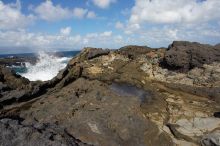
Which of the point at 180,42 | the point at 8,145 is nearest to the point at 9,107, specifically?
the point at 8,145

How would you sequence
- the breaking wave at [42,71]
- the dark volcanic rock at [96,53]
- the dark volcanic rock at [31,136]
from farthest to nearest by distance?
1. the breaking wave at [42,71]
2. the dark volcanic rock at [96,53]
3. the dark volcanic rock at [31,136]

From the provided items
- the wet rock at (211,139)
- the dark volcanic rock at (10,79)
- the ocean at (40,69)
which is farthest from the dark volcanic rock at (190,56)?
the ocean at (40,69)

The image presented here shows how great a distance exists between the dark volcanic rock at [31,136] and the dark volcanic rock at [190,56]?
293 inches

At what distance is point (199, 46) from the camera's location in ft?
52.9

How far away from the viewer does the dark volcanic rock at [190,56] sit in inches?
599

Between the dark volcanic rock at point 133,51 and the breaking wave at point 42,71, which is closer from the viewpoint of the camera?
the dark volcanic rock at point 133,51

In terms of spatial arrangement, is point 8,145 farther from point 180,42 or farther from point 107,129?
point 180,42

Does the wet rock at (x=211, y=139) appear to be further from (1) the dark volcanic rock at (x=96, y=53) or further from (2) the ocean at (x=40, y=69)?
(2) the ocean at (x=40, y=69)

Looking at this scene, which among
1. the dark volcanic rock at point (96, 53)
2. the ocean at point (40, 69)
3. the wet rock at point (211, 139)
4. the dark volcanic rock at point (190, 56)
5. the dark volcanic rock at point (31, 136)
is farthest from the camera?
the ocean at point (40, 69)

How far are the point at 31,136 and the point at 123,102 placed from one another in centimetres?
392

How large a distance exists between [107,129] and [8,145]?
120 inches

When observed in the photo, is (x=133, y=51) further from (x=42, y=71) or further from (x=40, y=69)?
(x=40, y=69)

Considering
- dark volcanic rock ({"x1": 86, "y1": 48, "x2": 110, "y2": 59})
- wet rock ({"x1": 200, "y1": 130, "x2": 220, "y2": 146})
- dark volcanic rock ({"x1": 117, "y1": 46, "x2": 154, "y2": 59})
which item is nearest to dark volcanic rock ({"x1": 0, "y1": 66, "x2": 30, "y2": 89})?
dark volcanic rock ({"x1": 86, "y1": 48, "x2": 110, "y2": 59})

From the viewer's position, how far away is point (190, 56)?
51.3 ft
